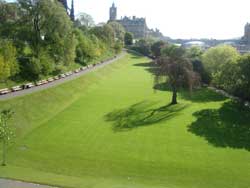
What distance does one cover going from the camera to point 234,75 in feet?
155

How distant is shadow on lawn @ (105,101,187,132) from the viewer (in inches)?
1481

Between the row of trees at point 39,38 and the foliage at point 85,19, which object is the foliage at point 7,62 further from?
the foliage at point 85,19

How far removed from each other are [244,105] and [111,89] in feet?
76.7

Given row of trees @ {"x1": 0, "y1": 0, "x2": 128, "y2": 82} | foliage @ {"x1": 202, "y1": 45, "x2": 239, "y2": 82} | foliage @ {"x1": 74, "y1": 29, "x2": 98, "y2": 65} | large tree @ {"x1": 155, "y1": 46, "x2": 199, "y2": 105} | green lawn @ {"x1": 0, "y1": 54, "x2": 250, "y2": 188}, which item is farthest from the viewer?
foliage @ {"x1": 74, "y1": 29, "x2": 98, "y2": 65}

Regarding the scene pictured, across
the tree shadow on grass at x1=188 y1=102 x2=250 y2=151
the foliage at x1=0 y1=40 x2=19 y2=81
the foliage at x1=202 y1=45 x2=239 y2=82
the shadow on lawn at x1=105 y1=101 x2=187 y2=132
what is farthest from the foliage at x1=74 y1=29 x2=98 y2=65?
the tree shadow on grass at x1=188 y1=102 x2=250 y2=151

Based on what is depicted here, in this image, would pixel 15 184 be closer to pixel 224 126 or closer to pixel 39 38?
pixel 224 126

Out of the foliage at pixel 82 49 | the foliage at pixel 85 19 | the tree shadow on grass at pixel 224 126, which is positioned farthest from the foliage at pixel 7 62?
the foliage at pixel 85 19

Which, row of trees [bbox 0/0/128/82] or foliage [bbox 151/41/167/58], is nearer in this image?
row of trees [bbox 0/0/128/82]

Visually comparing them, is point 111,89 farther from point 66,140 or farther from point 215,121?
point 66,140

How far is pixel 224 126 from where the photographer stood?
3841 centimetres

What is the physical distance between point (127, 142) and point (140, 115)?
10.9 m

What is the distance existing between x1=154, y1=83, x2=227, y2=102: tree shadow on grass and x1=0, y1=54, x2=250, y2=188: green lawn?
2173 millimetres

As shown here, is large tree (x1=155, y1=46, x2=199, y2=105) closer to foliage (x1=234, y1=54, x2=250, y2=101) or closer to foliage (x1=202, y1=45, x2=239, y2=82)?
foliage (x1=234, y1=54, x2=250, y2=101)

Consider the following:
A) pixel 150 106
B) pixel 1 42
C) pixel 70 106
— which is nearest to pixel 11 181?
pixel 70 106
